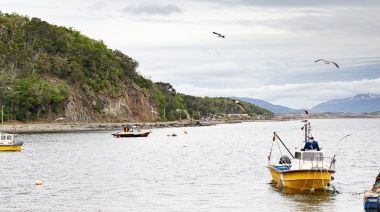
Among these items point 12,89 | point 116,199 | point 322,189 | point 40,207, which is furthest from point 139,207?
point 12,89

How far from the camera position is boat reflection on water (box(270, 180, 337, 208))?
135 ft

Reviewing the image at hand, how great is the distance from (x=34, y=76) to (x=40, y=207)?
160 m

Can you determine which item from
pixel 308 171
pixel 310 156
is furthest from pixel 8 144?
pixel 308 171

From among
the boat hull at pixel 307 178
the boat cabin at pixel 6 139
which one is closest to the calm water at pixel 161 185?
the boat hull at pixel 307 178

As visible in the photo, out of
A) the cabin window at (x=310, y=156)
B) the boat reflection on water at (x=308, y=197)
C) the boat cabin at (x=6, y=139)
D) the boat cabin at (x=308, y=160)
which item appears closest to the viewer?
the boat reflection on water at (x=308, y=197)

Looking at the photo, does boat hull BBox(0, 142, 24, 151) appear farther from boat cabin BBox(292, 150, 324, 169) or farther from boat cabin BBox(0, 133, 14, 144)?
boat cabin BBox(292, 150, 324, 169)

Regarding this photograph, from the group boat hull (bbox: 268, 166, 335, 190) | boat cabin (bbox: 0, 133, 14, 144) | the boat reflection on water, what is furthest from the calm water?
boat cabin (bbox: 0, 133, 14, 144)

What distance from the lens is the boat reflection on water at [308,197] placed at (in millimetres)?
41219

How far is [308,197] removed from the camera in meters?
43.8

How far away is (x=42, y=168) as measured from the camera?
66000mm

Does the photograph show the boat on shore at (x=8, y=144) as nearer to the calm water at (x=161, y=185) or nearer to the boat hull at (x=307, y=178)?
the calm water at (x=161, y=185)

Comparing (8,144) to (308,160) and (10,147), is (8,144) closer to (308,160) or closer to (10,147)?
(10,147)

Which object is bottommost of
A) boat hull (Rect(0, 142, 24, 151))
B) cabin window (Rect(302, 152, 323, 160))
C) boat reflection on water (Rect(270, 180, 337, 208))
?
boat reflection on water (Rect(270, 180, 337, 208))

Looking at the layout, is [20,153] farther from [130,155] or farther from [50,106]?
[50,106]
